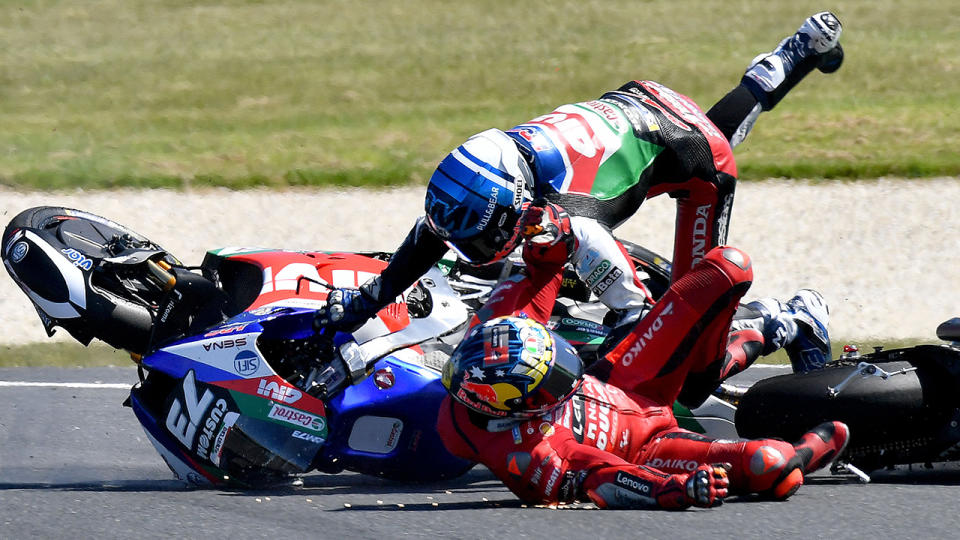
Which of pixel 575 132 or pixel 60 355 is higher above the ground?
pixel 575 132

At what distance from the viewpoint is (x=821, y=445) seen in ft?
14.8

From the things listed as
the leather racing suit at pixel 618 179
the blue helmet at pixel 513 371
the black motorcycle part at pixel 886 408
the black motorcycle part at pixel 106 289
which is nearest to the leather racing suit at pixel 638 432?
the blue helmet at pixel 513 371

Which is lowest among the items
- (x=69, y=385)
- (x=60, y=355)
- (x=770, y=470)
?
(x=60, y=355)

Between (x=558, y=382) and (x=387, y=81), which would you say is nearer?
(x=558, y=382)

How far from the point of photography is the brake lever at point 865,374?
4871 mm

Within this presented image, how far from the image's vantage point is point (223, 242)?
10727mm

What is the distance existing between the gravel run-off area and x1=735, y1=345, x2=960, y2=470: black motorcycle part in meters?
4.27

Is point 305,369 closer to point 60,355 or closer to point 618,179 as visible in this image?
point 618,179

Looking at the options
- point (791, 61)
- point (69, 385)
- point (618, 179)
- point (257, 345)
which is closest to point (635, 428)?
point (618, 179)

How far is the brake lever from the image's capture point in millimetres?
4871

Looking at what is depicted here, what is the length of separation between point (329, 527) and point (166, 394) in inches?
55.1

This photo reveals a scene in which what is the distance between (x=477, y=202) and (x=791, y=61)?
2.56 meters

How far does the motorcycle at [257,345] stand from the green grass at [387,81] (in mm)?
5970

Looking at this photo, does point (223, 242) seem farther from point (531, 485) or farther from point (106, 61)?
point (531, 485)
